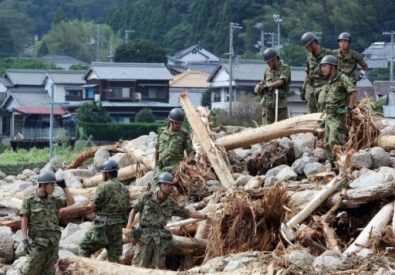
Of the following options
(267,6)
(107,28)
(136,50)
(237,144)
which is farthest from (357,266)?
(107,28)

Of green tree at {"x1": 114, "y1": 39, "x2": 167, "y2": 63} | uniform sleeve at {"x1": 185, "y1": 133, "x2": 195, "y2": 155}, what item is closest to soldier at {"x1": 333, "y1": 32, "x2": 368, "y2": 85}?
uniform sleeve at {"x1": 185, "y1": 133, "x2": 195, "y2": 155}

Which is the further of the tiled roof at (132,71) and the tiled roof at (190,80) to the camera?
the tiled roof at (190,80)

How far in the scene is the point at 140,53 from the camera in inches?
3273

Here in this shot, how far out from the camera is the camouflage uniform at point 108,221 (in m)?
19.2

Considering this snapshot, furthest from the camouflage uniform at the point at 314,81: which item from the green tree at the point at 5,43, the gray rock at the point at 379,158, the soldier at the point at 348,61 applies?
Result: the green tree at the point at 5,43

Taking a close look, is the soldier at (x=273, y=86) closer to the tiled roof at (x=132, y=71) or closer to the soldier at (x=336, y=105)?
the soldier at (x=336, y=105)

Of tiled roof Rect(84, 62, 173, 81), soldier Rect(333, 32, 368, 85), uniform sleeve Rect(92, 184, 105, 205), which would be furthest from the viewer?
tiled roof Rect(84, 62, 173, 81)

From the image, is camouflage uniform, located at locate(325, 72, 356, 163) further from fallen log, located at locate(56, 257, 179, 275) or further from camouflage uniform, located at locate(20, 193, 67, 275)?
camouflage uniform, located at locate(20, 193, 67, 275)

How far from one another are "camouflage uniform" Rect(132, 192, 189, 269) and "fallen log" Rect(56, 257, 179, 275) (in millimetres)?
690

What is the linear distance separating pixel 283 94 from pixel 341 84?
2.93 meters

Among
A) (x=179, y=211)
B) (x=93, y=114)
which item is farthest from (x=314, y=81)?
→ (x=93, y=114)

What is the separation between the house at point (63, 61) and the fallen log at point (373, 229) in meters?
79.1

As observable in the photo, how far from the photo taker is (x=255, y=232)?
19.4 meters

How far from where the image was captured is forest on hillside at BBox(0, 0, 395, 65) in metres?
83.2
